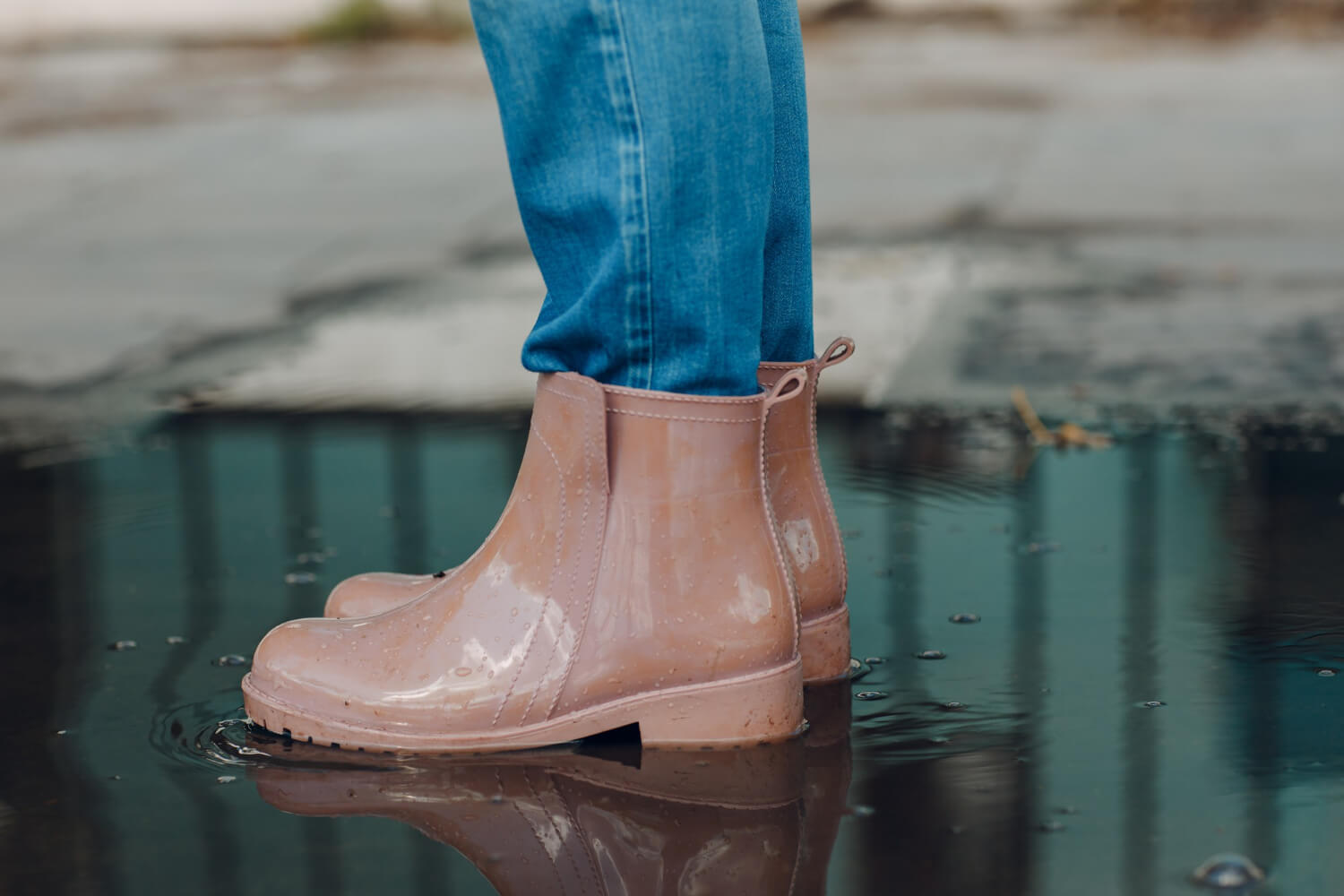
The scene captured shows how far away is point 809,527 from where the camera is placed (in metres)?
1.35

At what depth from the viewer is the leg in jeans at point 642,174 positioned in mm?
1101

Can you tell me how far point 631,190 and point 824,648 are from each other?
0.47 meters

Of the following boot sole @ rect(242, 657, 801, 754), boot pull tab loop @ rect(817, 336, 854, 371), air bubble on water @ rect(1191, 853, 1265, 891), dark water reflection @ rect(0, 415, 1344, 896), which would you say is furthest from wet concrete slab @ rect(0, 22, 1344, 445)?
air bubble on water @ rect(1191, 853, 1265, 891)

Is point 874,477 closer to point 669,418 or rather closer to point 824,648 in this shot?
point 824,648

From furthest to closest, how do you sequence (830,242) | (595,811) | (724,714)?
(830,242)
(724,714)
(595,811)

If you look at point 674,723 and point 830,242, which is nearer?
point 674,723

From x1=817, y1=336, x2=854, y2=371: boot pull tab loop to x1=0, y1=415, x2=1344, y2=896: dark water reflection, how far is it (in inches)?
11.0

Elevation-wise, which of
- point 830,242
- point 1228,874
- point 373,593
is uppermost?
point 830,242

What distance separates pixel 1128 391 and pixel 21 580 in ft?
5.60

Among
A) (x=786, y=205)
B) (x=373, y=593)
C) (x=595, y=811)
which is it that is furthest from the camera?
(x=373, y=593)

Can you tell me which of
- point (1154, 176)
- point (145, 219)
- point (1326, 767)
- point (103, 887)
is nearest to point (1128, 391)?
point (1326, 767)

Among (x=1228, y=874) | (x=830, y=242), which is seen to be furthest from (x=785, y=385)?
(x=830, y=242)

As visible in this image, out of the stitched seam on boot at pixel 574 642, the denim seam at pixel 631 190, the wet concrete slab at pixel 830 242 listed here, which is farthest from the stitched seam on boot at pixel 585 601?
the wet concrete slab at pixel 830 242

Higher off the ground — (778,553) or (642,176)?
(642,176)
